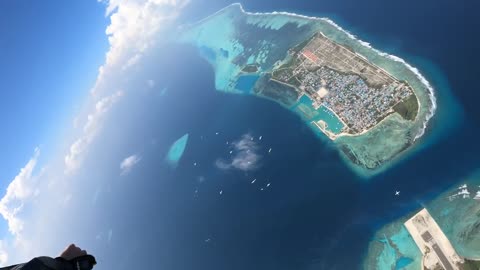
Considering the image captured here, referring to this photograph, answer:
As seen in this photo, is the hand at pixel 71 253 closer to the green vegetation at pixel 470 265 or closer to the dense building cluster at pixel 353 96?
the green vegetation at pixel 470 265

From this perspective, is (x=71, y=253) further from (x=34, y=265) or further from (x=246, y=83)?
(x=246, y=83)

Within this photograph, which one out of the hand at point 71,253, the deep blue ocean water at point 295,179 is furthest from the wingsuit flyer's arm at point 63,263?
the deep blue ocean water at point 295,179

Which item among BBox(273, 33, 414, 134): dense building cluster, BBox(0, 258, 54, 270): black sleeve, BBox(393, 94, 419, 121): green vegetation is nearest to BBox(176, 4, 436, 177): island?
BBox(273, 33, 414, 134): dense building cluster

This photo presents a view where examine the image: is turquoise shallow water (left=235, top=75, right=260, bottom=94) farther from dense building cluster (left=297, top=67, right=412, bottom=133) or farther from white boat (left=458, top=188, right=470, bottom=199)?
white boat (left=458, top=188, right=470, bottom=199)

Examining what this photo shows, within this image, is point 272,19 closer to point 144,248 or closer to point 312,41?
point 312,41

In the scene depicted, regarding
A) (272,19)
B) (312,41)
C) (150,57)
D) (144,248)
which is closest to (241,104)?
(312,41)

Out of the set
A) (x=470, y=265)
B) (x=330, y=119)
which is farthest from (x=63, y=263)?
(x=330, y=119)
